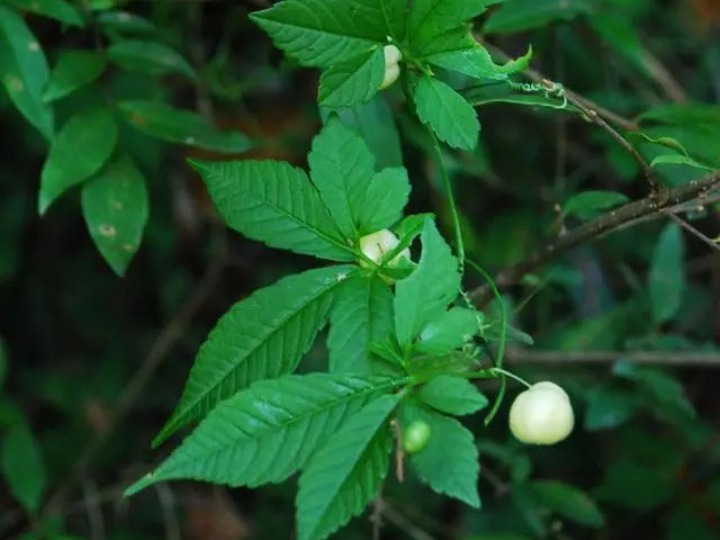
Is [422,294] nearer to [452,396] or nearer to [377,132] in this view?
[452,396]

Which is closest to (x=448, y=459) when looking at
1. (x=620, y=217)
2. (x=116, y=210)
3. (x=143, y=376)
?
(x=620, y=217)

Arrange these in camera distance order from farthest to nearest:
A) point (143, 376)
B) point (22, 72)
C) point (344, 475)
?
point (143, 376), point (22, 72), point (344, 475)

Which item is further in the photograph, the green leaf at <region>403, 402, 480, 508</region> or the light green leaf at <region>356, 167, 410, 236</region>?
the light green leaf at <region>356, 167, 410, 236</region>

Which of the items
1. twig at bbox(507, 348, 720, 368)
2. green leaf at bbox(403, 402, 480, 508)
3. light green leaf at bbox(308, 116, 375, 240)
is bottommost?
Result: twig at bbox(507, 348, 720, 368)

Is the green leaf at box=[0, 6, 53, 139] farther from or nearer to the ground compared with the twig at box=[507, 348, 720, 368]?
farther from the ground

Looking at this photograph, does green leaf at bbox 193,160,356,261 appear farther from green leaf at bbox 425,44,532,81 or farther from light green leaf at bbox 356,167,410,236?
green leaf at bbox 425,44,532,81

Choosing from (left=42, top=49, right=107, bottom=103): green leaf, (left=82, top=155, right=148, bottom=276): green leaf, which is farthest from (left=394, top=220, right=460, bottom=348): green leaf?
(left=42, top=49, right=107, bottom=103): green leaf

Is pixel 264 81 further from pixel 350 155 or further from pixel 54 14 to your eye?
pixel 350 155

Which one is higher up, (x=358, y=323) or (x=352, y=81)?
(x=352, y=81)
